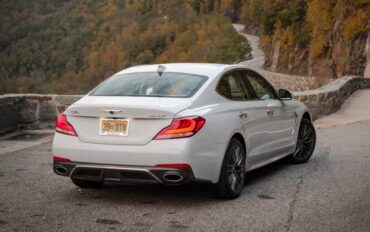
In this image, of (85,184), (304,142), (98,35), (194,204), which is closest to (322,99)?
(304,142)

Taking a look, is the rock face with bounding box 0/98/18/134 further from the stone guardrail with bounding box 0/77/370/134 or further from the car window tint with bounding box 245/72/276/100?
the car window tint with bounding box 245/72/276/100

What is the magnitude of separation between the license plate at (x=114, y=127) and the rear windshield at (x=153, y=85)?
0.49 metres

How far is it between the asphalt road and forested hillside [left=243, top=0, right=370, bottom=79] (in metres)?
22.1

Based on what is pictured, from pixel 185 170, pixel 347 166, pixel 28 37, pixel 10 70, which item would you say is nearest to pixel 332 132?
pixel 347 166

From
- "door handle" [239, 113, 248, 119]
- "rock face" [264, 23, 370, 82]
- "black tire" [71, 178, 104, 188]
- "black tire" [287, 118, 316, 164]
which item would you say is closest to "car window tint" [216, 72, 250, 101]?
"door handle" [239, 113, 248, 119]

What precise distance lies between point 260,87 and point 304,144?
4.70 feet

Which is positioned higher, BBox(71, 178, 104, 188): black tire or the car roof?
the car roof

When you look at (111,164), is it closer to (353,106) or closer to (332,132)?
(332,132)

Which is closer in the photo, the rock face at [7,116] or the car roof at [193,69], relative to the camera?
the car roof at [193,69]

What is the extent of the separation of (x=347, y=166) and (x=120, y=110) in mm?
3658

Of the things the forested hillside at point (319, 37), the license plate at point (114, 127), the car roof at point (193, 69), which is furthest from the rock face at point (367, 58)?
the license plate at point (114, 127)

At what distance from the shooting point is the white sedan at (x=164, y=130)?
233 inches

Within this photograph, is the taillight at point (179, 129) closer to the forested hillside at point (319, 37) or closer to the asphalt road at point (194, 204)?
the asphalt road at point (194, 204)

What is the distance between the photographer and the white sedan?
592 cm
